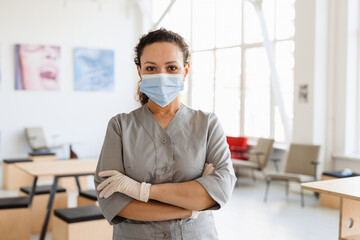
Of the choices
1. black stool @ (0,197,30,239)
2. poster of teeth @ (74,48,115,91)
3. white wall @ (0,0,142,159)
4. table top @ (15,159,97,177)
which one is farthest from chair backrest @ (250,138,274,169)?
poster of teeth @ (74,48,115,91)

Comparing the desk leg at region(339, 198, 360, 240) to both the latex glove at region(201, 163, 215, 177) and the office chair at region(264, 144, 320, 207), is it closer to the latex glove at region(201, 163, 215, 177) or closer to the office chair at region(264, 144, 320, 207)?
the latex glove at region(201, 163, 215, 177)

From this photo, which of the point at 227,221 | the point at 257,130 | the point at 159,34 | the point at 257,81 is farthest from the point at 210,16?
the point at 159,34

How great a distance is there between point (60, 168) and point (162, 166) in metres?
3.21

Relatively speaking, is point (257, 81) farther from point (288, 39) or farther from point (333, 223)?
point (333, 223)

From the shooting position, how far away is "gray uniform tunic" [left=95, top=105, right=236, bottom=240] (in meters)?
1.67

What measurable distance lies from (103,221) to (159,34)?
8.67 feet

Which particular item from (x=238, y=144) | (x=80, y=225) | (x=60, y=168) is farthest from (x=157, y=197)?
(x=238, y=144)

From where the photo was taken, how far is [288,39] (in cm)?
807

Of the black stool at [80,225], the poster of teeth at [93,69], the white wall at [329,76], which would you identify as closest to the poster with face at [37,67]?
the poster of teeth at [93,69]

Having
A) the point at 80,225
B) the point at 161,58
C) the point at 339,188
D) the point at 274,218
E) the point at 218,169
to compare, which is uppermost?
the point at 161,58

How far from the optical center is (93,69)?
1095 centimetres

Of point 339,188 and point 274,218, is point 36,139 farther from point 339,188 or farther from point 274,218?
point 339,188

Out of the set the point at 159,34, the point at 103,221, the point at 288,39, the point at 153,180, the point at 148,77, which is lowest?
the point at 103,221

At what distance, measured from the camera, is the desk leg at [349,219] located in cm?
325
